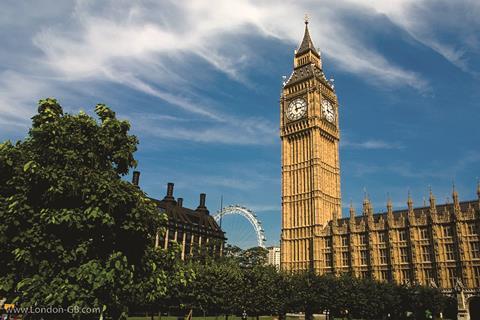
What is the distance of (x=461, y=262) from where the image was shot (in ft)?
254

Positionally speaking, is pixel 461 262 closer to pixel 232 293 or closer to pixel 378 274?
pixel 378 274

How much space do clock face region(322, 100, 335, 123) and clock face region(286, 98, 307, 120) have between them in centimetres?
550

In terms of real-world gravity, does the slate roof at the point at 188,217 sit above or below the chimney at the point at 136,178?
below

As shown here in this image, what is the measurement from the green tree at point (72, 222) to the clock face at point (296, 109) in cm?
9228

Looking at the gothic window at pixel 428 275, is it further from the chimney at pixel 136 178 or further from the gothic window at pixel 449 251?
the chimney at pixel 136 178

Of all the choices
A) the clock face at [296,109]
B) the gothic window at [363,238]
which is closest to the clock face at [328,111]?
the clock face at [296,109]

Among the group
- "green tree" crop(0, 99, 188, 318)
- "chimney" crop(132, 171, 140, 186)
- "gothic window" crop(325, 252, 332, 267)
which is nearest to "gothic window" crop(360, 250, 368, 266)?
"gothic window" crop(325, 252, 332, 267)

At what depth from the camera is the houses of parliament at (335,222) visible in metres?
80.1

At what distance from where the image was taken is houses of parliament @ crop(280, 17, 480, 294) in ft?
263

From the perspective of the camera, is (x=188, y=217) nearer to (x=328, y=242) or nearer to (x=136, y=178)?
(x=136, y=178)

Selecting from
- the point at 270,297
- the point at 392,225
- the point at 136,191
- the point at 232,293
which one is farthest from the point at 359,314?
the point at 136,191

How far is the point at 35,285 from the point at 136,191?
5.94 metres

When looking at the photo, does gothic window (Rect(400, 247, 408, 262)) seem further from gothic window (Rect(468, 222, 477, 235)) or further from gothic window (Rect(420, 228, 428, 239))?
gothic window (Rect(468, 222, 477, 235))

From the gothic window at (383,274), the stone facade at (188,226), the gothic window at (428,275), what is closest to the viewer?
the gothic window at (428,275)
